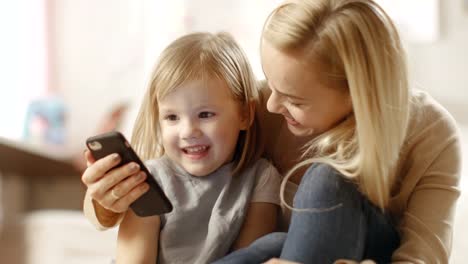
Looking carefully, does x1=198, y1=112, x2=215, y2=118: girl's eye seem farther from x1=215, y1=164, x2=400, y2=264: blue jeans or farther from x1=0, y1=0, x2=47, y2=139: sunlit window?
x1=0, y1=0, x2=47, y2=139: sunlit window

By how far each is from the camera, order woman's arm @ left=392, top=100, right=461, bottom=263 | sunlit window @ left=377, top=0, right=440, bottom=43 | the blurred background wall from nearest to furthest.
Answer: woman's arm @ left=392, top=100, right=461, bottom=263 → sunlit window @ left=377, top=0, right=440, bottom=43 → the blurred background wall

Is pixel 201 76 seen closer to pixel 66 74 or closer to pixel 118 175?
pixel 118 175

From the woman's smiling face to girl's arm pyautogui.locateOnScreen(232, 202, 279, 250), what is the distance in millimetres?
168

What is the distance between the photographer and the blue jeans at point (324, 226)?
1.11 meters

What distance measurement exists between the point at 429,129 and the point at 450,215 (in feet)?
0.44

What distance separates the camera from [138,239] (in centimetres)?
126

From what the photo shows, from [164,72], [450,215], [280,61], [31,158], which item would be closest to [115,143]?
[164,72]

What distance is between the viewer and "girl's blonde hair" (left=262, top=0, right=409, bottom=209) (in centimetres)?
112

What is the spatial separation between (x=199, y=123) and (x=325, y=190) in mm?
238

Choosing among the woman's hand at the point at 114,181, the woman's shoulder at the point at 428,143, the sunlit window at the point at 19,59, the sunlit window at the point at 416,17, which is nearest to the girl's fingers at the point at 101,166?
the woman's hand at the point at 114,181

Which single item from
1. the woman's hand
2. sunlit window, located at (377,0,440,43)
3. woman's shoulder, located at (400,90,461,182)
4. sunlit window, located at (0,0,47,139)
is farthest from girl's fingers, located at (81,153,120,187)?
sunlit window, located at (0,0,47,139)

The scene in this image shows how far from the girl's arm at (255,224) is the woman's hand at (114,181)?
185 millimetres

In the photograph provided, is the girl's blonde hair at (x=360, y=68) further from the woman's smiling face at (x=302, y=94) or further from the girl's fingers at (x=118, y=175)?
the girl's fingers at (x=118, y=175)

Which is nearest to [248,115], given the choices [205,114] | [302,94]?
[205,114]
